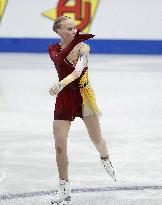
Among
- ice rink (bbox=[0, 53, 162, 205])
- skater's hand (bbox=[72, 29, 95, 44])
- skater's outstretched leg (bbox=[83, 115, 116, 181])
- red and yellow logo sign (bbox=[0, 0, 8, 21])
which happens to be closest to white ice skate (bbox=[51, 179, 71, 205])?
ice rink (bbox=[0, 53, 162, 205])

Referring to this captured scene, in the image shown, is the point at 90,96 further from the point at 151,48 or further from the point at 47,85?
the point at 151,48

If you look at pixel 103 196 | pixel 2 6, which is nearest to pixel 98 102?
pixel 103 196

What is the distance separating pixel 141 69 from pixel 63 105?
1133 centimetres

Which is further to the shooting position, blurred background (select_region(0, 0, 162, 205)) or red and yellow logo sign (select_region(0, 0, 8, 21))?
red and yellow logo sign (select_region(0, 0, 8, 21))

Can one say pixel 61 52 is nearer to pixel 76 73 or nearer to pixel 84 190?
pixel 76 73

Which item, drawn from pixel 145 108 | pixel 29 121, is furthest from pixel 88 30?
pixel 29 121

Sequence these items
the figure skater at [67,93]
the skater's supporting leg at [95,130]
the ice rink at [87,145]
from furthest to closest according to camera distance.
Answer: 1. the ice rink at [87,145]
2. the skater's supporting leg at [95,130]
3. the figure skater at [67,93]

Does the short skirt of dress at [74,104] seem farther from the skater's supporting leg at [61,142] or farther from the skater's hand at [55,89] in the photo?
the skater's hand at [55,89]

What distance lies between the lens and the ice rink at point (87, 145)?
458 cm

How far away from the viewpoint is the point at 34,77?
13.4 meters

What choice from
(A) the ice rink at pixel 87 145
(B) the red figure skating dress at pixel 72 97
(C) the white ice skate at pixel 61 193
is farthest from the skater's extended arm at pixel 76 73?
(A) the ice rink at pixel 87 145

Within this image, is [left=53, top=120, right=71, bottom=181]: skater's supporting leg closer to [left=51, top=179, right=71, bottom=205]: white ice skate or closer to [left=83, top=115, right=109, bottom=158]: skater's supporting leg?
[left=51, top=179, right=71, bottom=205]: white ice skate

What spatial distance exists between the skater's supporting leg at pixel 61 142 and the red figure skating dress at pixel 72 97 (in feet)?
0.14

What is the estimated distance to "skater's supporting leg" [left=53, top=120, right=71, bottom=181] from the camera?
409cm
